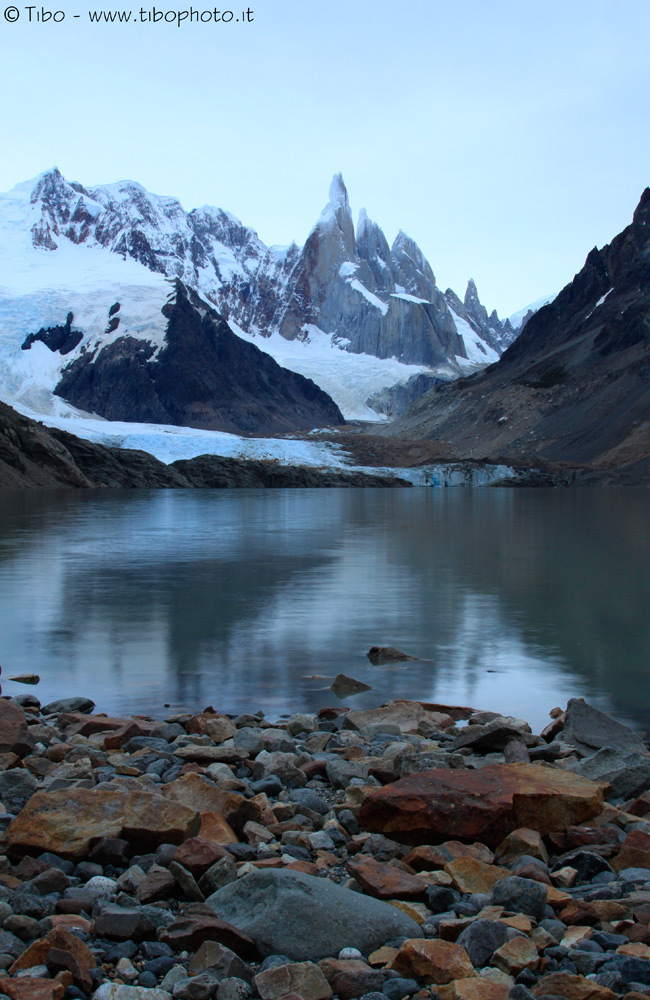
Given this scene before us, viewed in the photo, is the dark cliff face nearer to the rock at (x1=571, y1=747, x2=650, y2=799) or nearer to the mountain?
the mountain

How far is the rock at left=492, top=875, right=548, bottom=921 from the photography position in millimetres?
3354

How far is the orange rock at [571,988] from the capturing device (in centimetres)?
277

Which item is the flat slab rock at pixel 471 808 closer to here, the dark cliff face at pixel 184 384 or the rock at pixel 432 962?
the rock at pixel 432 962

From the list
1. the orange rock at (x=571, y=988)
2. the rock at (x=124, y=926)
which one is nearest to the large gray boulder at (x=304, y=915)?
the rock at (x=124, y=926)

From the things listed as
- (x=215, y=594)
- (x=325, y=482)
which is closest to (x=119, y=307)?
(x=325, y=482)

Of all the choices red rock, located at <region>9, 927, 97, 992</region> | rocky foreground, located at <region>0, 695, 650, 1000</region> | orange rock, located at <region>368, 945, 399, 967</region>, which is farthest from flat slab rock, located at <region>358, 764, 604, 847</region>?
red rock, located at <region>9, 927, 97, 992</region>

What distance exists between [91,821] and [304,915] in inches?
49.8

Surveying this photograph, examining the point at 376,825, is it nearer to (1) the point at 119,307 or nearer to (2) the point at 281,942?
(2) the point at 281,942

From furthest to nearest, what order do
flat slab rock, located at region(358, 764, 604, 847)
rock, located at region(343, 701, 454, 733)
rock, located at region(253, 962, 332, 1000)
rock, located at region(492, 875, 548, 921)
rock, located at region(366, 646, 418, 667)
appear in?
rock, located at region(366, 646, 418, 667), rock, located at region(343, 701, 454, 733), flat slab rock, located at region(358, 764, 604, 847), rock, located at region(492, 875, 548, 921), rock, located at region(253, 962, 332, 1000)

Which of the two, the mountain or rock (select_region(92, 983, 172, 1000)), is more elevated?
the mountain

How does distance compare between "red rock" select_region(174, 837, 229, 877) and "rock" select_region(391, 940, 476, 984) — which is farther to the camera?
"red rock" select_region(174, 837, 229, 877)

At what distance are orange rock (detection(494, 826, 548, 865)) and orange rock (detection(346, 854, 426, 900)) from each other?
52 centimetres

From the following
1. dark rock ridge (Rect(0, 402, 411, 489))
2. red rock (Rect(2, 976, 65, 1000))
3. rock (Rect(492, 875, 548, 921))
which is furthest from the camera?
dark rock ridge (Rect(0, 402, 411, 489))

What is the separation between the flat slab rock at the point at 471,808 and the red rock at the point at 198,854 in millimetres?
837
